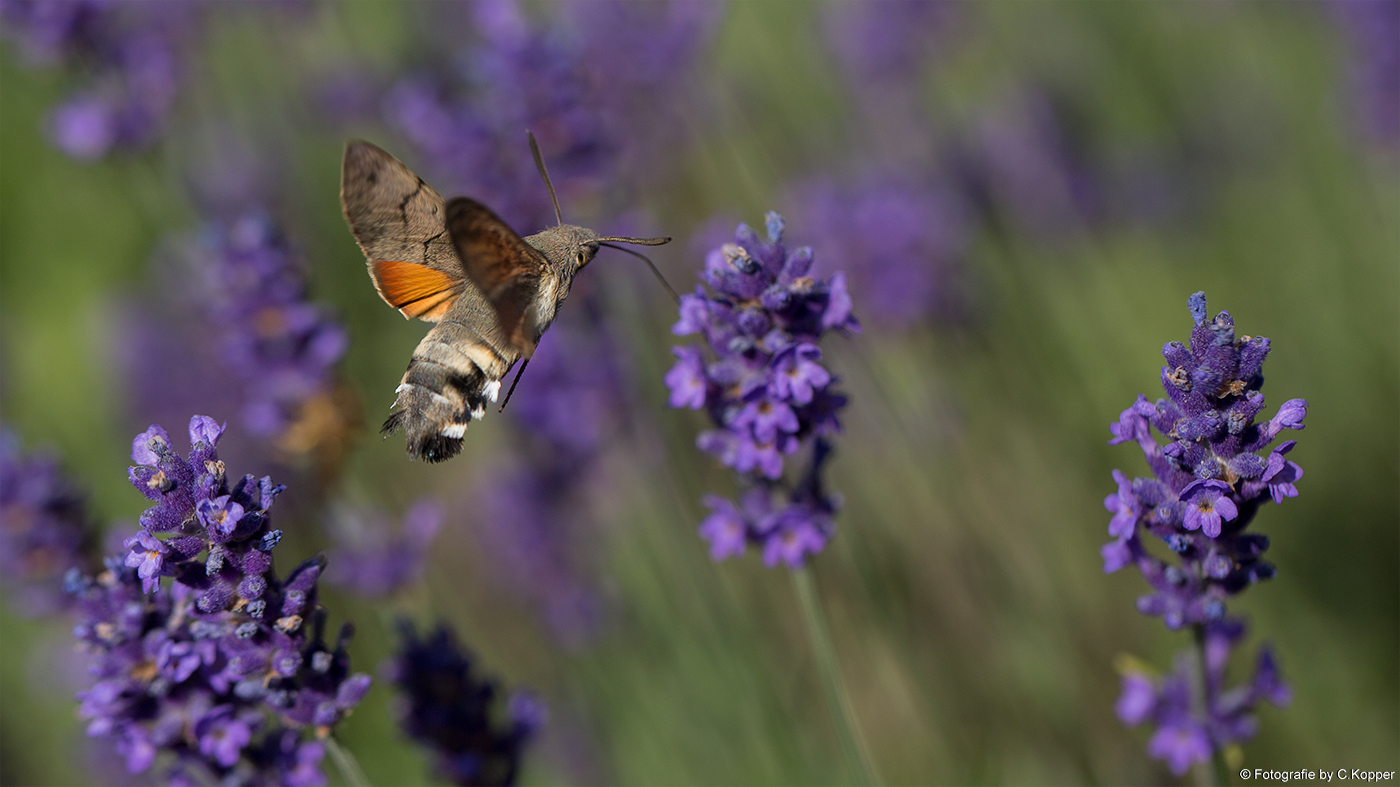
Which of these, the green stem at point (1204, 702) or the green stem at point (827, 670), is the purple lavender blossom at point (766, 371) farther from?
the green stem at point (1204, 702)

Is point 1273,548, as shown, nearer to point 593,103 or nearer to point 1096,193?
point 1096,193

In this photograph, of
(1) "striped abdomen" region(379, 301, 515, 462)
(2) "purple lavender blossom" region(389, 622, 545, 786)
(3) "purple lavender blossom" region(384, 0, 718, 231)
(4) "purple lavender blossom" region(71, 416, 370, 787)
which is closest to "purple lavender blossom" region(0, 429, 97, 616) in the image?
(4) "purple lavender blossom" region(71, 416, 370, 787)

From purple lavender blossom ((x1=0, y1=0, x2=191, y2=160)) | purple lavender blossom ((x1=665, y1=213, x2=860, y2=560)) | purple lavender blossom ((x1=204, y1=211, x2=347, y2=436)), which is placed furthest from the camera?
purple lavender blossom ((x1=0, y1=0, x2=191, y2=160))

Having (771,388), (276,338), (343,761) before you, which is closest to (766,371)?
(771,388)

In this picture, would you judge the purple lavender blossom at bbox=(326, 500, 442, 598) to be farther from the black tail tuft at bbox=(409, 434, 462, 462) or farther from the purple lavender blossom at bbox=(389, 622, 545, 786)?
the black tail tuft at bbox=(409, 434, 462, 462)

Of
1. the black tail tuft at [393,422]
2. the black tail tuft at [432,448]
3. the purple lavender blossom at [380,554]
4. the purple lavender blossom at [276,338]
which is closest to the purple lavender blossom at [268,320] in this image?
the purple lavender blossom at [276,338]

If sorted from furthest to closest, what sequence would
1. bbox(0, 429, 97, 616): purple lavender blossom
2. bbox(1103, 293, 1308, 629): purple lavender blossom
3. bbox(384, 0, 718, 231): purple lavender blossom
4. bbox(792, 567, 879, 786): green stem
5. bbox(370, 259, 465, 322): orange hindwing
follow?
bbox(384, 0, 718, 231): purple lavender blossom, bbox(0, 429, 97, 616): purple lavender blossom, bbox(370, 259, 465, 322): orange hindwing, bbox(792, 567, 879, 786): green stem, bbox(1103, 293, 1308, 629): purple lavender blossom
